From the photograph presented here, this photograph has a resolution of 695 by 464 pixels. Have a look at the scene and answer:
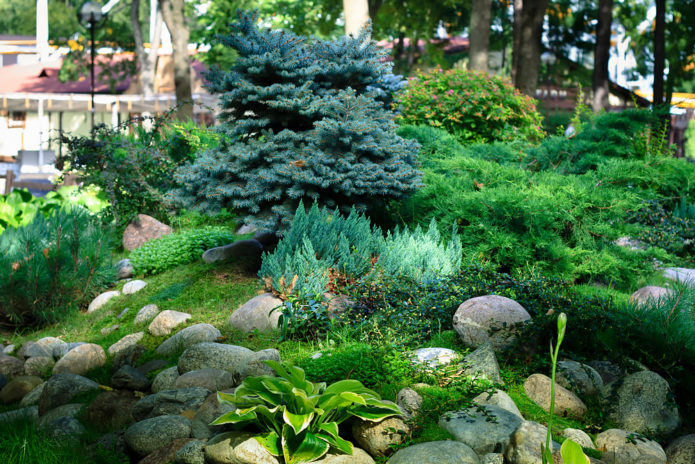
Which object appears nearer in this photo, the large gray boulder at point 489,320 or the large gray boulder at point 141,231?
the large gray boulder at point 489,320

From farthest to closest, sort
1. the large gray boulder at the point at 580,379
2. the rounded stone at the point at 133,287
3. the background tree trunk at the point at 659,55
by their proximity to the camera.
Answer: the background tree trunk at the point at 659,55
the rounded stone at the point at 133,287
the large gray boulder at the point at 580,379

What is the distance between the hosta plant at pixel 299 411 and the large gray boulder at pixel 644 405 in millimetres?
1476

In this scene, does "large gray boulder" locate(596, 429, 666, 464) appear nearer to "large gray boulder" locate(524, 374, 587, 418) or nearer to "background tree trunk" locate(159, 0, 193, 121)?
"large gray boulder" locate(524, 374, 587, 418)

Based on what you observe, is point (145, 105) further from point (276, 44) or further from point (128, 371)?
point (128, 371)

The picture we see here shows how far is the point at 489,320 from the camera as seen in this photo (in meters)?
4.88

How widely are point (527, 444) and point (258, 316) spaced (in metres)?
2.68

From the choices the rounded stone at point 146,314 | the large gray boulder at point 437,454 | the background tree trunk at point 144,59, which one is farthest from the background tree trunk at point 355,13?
the background tree trunk at point 144,59

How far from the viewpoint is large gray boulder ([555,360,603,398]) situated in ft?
14.4

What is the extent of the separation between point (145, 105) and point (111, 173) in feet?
64.0

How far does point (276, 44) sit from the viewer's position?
7117 millimetres

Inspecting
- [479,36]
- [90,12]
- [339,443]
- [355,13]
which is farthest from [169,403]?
[90,12]

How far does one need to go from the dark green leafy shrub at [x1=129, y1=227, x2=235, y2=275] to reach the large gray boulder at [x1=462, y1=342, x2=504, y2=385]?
4413 millimetres

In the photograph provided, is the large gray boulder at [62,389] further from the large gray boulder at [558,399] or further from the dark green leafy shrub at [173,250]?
the large gray boulder at [558,399]

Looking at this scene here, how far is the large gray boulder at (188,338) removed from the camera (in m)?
5.53
